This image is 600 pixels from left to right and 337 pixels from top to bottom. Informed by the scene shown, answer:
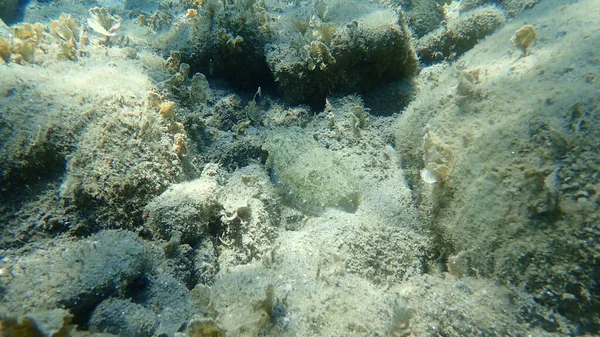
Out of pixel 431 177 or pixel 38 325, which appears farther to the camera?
pixel 431 177

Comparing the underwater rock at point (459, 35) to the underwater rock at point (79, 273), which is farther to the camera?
the underwater rock at point (459, 35)

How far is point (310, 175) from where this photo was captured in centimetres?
341

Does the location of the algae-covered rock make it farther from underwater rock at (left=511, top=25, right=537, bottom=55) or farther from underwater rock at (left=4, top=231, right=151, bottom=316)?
underwater rock at (left=511, top=25, right=537, bottom=55)

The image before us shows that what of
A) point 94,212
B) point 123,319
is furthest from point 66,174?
point 123,319

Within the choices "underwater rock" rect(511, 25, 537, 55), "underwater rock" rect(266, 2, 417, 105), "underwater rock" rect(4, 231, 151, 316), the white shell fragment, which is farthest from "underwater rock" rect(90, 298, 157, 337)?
"underwater rock" rect(511, 25, 537, 55)

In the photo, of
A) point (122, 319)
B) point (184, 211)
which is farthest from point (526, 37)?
point (122, 319)

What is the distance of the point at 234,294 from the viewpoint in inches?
91.9

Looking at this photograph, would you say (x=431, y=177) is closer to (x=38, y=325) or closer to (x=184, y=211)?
(x=184, y=211)

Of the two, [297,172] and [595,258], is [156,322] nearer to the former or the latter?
[297,172]

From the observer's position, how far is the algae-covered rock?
334 cm

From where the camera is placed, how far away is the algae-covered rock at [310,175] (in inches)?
131

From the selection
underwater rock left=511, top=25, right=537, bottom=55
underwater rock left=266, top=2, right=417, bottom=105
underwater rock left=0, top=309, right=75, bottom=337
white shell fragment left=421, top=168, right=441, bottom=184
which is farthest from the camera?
underwater rock left=266, top=2, right=417, bottom=105

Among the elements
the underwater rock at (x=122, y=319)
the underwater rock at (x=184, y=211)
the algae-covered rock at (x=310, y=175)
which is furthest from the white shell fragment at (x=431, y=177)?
the underwater rock at (x=122, y=319)

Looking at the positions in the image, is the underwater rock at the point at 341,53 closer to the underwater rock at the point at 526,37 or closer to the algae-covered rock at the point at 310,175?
the algae-covered rock at the point at 310,175
